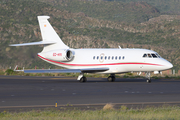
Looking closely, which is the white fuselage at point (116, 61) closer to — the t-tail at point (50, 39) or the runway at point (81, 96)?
the t-tail at point (50, 39)

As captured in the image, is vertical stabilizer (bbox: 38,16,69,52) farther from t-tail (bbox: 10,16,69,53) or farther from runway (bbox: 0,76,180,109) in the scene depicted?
runway (bbox: 0,76,180,109)

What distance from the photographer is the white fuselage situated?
29.3 m

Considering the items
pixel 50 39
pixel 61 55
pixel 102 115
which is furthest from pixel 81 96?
pixel 50 39

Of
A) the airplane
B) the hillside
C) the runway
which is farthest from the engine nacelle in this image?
the hillside

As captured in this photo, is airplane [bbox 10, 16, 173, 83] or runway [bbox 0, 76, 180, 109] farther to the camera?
airplane [bbox 10, 16, 173, 83]

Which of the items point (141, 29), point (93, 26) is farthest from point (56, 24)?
point (141, 29)

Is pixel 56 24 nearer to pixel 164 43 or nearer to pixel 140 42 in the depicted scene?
pixel 140 42

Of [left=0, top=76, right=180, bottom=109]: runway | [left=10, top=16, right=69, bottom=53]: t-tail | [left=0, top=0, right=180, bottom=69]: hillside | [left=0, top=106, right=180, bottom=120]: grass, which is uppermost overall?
[left=0, top=0, right=180, bottom=69]: hillside

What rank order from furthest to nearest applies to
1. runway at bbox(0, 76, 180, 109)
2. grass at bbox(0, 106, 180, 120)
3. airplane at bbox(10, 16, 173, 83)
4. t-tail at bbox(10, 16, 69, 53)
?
t-tail at bbox(10, 16, 69, 53), airplane at bbox(10, 16, 173, 83), runway at bbox(0, 76, 180, 109), grass at bbox(0, 106, 180, 120)

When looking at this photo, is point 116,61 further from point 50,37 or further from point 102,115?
point 102,115

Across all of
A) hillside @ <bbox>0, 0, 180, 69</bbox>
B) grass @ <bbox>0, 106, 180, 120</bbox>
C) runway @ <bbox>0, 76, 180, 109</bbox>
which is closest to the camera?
grass @ <bbox>0, 106, 180, 120</bbox>

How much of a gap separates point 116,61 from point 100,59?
5.60 feet

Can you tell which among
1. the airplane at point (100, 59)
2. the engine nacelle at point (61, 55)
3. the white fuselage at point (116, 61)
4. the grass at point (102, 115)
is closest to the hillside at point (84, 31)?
the airplane at point (100, 59)

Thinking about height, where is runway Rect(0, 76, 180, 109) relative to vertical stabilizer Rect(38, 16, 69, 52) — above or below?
below
